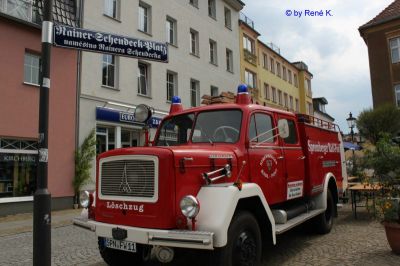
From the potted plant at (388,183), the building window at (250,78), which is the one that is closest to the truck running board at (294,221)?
the potted plant at (388,183)

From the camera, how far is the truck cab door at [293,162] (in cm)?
715

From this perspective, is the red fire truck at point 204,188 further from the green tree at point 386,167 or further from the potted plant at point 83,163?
the potted plant at point 83,163

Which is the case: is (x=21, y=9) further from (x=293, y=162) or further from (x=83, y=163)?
(x=293, y=162)

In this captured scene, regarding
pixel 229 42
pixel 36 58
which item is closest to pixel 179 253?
pixel 36 58

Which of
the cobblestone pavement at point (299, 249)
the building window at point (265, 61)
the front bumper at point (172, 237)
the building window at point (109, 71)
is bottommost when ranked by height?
the cobblestone pavement at point (299, 249)

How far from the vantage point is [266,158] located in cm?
650

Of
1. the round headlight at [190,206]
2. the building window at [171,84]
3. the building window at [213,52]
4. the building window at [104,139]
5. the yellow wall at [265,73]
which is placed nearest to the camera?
the round headlight at [190,206]

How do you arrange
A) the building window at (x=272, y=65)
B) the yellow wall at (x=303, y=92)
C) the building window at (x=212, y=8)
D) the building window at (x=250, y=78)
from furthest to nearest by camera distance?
1. the yellow wall at (x=303, y=92)
2. the building window at (x=272, y=65)
3. the building window at (x=250, y=78)
4. the building window at (x=212, y=8)

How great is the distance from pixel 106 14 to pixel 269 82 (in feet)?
72.9

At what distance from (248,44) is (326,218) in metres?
26.3

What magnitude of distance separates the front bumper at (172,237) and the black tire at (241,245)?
35cm

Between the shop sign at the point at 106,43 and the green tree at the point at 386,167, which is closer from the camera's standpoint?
the shop sign at the point at 106,43

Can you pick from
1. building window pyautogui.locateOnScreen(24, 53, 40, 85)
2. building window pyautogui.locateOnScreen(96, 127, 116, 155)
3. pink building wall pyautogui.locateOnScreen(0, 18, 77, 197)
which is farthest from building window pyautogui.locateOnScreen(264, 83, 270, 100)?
building window pyautogui.locateOnScreen(24, 53, 40, 85)

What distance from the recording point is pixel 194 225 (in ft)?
15.4
